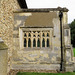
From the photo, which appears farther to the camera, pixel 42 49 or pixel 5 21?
pixel 42 49

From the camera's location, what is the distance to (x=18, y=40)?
5.71 m

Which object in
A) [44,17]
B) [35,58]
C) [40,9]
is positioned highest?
[40,9]

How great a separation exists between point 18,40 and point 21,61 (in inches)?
52.5

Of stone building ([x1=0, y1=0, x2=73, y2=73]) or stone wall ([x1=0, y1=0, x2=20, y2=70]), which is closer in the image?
stone wall ([x1=0, y1=0, x2=20, y2=70])

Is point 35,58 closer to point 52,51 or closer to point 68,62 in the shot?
point 52,51

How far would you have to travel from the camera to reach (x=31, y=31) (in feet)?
18.9

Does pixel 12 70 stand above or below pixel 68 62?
below

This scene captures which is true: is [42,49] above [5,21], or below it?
below

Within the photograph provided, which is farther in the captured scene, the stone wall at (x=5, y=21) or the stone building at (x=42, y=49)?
the stone building at (x=42, y=49)

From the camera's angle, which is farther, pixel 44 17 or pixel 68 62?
pixel 44 17

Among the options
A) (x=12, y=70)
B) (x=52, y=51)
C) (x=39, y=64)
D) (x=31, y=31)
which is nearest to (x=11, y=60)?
(x=12, y=70)

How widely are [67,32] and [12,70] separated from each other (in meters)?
4.13

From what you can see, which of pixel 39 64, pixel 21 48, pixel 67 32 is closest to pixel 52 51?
pixel 39 64

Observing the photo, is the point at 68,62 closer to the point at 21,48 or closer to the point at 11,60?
the point at 21,48
